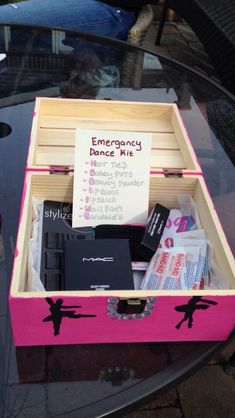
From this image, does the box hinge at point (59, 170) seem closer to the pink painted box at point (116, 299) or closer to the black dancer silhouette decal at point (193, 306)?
the pink painted box at point (116, 299)

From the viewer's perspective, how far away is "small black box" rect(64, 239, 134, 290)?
0.56 metres

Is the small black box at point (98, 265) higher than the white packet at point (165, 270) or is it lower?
higher

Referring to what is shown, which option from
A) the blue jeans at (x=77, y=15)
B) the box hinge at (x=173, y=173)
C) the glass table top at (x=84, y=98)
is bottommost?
the glass table top at (x=84, y=98)

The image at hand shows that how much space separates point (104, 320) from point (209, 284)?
19 cm

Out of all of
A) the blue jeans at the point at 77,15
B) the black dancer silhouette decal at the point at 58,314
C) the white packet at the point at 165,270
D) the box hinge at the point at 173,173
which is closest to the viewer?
the black dancer silhouette decal at the point at 58,314

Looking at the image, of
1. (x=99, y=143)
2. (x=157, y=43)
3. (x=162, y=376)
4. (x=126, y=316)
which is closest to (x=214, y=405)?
(x=162, y=376)

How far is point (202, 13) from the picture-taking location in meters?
1.92

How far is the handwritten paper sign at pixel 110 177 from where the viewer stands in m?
0.69

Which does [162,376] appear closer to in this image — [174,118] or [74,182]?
[74,182]

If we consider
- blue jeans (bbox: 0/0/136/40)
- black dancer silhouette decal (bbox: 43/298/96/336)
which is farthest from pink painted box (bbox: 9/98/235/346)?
blue jeans (bbox: 0/0/136/40)

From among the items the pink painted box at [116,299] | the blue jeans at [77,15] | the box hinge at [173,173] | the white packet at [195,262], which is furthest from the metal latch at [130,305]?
the blue jeans at [77,15]

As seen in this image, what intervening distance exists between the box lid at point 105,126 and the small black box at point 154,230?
0.38 feet

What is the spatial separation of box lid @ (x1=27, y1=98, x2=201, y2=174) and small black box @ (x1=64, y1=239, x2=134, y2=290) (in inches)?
9.4

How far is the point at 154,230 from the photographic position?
688 millimetres
